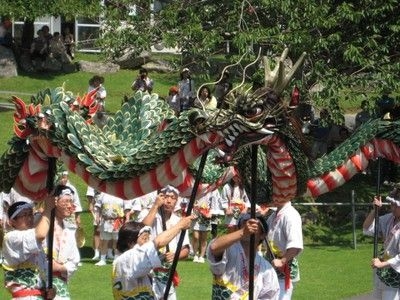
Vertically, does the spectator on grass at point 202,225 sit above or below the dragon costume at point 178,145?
below

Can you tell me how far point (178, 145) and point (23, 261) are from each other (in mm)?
2076

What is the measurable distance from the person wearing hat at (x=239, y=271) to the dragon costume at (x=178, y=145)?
0.47 m

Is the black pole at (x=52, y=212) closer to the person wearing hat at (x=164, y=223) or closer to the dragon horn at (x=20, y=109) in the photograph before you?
the dragon horn at (x=20, y=109)

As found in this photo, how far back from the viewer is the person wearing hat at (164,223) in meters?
10.8

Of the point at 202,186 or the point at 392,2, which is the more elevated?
the point at 392,2

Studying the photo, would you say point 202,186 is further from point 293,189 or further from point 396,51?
point 396,51

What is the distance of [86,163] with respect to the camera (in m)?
9.19

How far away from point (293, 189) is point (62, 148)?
1.77 m

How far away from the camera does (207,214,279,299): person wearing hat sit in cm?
941

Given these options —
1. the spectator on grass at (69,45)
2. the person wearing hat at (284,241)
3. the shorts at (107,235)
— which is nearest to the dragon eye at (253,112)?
the person wearing hat at (284,241)

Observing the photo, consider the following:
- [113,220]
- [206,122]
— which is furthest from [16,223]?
[113,220]

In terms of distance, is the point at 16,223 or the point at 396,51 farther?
the point at 396,51

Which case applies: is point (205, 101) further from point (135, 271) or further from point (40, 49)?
point (40, 49)

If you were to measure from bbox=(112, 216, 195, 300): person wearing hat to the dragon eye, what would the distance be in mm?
1411
